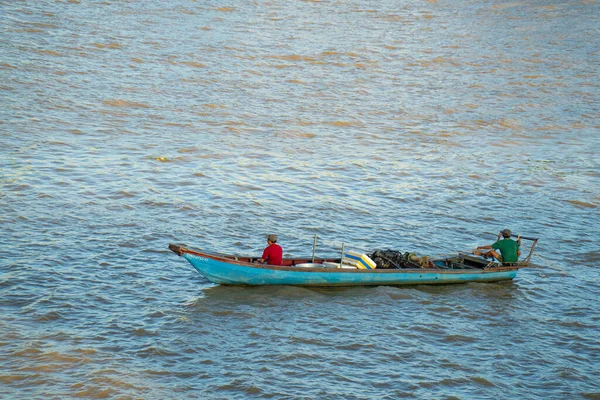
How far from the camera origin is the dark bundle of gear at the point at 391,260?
18.4 meters

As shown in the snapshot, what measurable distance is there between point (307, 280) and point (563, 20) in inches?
1487

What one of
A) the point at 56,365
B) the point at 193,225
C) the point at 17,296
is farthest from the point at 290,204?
the point at 56,365

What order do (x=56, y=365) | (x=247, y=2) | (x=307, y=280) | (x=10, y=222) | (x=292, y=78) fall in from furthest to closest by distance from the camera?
(x=247, y=2) → (x=292, y=78) → (x=10, y=222) → (x=307, y=280) → (x=56, y=365)

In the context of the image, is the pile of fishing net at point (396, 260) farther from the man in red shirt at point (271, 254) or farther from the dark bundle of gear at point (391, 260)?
the man in red shirt at point (271, 254)

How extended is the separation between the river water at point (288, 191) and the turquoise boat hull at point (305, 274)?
25 centimetres

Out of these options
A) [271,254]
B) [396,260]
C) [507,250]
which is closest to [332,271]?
[271,254]

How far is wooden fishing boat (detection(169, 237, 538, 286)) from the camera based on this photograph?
17.1 m

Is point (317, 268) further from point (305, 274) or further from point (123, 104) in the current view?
point (123, 104)

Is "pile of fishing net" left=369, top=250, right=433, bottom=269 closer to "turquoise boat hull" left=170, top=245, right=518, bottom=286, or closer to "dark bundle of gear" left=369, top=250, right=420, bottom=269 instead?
"dark bundle of gear" left=369, top=250, right=420, bottom=269

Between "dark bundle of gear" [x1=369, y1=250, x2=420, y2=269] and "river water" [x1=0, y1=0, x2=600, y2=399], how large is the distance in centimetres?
62

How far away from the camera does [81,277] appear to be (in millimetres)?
17703

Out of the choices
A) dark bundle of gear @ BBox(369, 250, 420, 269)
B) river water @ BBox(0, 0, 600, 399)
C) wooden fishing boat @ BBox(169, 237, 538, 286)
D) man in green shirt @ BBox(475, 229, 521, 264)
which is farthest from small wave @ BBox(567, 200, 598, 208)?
dark bundle of gear @ BBox(369, 250, 420, 269)

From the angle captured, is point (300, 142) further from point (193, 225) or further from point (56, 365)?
point (56, 365)

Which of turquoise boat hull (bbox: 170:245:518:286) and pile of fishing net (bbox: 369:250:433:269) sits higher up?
pile of fishing net (bbox: 369:250:433:269)
